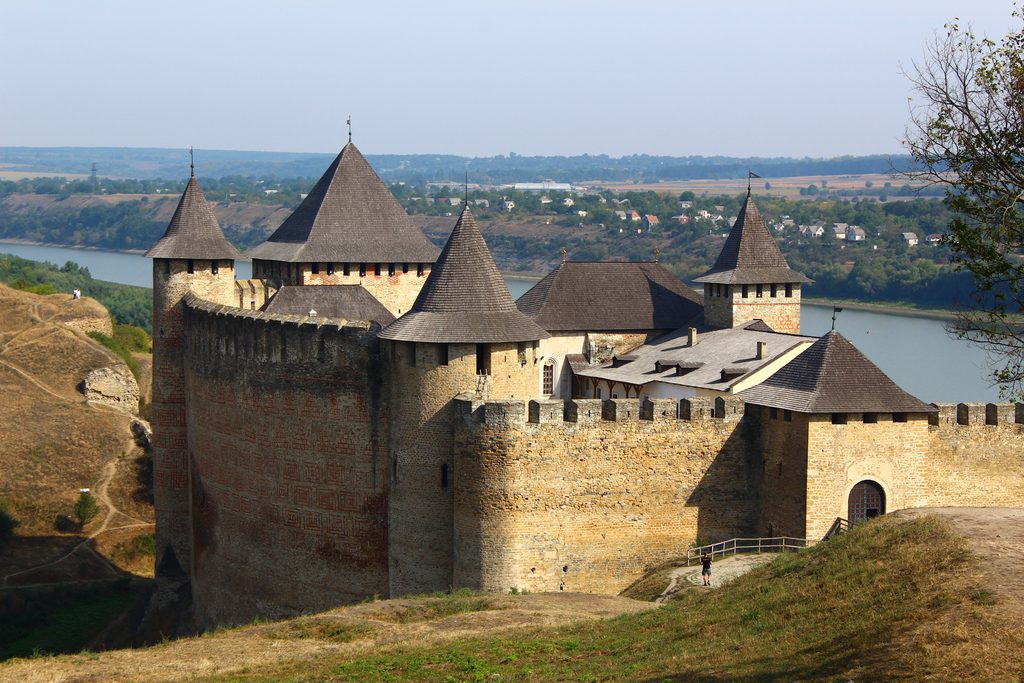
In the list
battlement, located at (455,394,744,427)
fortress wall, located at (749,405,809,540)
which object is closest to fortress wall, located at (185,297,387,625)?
battlement, located at (455,394,744,427)

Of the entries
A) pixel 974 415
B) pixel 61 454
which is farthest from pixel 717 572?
pixel 61 454

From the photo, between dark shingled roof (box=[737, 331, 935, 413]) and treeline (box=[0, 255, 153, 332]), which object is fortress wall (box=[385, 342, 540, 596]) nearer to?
dark shingled roof (box=[737, 331, 935, 413])

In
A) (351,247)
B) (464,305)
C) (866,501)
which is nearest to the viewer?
(866,501)

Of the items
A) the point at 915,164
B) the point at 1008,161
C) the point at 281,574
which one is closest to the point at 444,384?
the point at 281,574

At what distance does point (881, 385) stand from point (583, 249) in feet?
247

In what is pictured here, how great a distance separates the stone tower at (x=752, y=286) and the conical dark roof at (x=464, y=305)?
9438 millimetres

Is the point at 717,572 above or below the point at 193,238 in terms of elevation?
below

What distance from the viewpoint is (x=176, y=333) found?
94.0 feet

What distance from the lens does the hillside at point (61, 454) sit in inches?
1377

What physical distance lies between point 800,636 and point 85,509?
2483 cm

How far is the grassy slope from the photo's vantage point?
542 inches

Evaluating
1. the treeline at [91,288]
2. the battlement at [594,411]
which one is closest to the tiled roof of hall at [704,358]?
the battlement at [594,411]

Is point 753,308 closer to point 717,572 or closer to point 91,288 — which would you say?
point 717,572

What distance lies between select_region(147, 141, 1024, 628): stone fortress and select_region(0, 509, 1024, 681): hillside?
1357 millimetres
